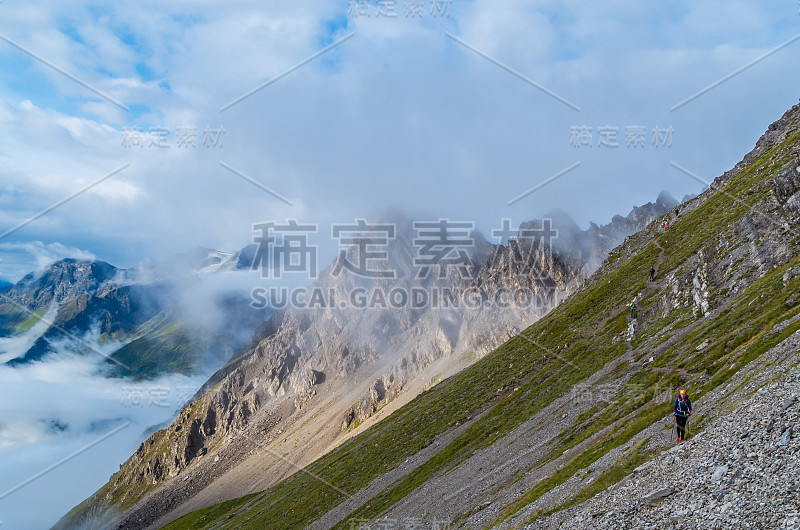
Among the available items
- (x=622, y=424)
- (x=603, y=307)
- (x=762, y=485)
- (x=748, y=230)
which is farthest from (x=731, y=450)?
(x=603, y=307)

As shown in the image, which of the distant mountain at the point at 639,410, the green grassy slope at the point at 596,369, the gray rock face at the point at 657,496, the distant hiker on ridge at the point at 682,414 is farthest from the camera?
the green grassy slope at the point at 596,369

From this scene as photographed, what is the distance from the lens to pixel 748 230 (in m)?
66.0

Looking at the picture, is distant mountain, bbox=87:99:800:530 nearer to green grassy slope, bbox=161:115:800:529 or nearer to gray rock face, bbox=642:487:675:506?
gray rock face, bbox=642:487:675:506

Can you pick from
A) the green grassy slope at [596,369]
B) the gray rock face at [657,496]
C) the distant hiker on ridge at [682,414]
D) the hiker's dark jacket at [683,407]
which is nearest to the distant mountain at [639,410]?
the gray rock face at [657,496]

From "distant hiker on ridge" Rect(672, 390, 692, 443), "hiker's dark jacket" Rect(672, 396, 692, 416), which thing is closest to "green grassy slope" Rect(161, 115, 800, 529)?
"distant hiker on ridge" Rect(672, 390, 692, 443)

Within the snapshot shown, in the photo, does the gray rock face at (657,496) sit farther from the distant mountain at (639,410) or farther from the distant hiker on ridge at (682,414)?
the distant hiker on ridge at (682,414)

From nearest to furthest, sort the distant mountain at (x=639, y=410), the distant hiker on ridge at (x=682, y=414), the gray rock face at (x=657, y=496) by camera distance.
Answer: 1. the distant mountain at (x=639, y=410)
2. the gray rock face at (x=657, y=496)
3. the distant hiker on ridge at (x=682, y=414)

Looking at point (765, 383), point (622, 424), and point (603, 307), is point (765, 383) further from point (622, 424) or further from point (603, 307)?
point (603, 307)

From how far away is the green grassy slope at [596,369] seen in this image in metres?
41.4

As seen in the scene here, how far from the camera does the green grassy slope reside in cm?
4144

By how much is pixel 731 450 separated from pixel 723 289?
135 ft

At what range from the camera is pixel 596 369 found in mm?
70562

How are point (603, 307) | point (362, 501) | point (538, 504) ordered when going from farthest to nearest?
point (603, 307), point (362, 501), point (538, 504)

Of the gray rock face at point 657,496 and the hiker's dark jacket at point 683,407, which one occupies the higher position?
the hiker's dark jacket at point 683,407
